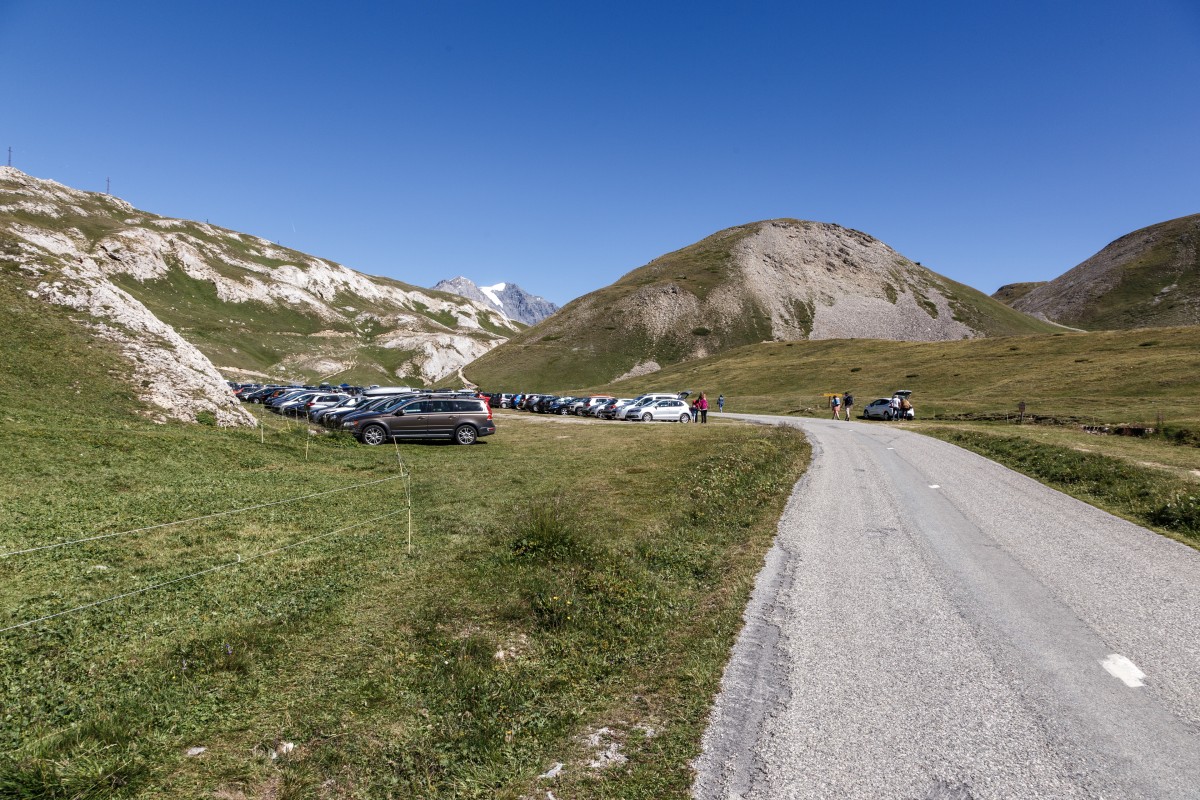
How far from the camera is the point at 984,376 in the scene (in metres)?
63.9

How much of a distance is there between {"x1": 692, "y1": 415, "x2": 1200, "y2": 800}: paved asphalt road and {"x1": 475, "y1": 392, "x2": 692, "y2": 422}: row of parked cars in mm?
34540

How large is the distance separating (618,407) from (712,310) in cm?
9404

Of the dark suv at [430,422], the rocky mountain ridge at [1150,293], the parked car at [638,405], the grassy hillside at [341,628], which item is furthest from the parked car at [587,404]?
the rocky mountain ridge at [1150,293]

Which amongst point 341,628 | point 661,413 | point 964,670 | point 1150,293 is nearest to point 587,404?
point 661,413

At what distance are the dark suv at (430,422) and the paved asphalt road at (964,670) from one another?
16.5 metres

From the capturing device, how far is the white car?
45.7m

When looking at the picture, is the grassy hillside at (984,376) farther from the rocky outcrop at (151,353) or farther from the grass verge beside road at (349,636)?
the rocky outcrop at (151,353)

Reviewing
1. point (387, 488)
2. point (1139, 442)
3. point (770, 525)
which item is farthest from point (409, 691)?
point (1139, 442)

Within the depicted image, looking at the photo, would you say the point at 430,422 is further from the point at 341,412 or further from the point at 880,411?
the point at 880,411

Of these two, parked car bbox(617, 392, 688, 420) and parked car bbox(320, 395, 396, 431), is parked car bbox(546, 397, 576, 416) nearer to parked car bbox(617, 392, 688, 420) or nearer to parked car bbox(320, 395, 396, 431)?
parked car bbox(617, 392, 688, 420)

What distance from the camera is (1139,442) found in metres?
25.4

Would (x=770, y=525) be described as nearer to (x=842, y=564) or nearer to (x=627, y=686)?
(x=842, y=564)

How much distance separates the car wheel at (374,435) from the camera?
23.5 meters

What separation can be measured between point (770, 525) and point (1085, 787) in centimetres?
785
